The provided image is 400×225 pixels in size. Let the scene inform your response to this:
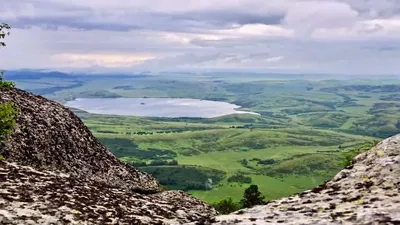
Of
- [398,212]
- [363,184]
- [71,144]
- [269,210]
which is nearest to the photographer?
[398,212]

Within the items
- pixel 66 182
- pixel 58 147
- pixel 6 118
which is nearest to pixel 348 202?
pixel 66 182

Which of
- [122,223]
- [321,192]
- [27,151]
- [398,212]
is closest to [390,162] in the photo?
[321,192]

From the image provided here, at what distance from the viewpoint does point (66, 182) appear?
81.1ft

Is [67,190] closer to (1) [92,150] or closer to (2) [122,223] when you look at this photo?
(2) [122,223]

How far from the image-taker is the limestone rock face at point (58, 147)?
99.6 ft

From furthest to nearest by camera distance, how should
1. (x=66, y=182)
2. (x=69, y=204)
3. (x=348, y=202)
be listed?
(x=66, y=182), (x=69, y=204), (x=348, y=202)

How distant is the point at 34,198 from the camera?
20703mm

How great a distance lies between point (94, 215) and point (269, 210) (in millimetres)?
8125

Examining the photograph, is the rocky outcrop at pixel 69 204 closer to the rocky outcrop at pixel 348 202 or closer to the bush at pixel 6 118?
the bush at pixel 6 118

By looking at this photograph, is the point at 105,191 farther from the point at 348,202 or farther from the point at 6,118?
the point at 348,202

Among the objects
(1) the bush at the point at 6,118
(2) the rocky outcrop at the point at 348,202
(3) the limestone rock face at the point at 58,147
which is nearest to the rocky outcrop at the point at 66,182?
(3) the limestone rock face at the point at 58,147

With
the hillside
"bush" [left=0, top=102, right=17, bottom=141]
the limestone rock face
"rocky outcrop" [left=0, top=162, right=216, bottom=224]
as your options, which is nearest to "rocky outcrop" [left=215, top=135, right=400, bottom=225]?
the hillside

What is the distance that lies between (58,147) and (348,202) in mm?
22995

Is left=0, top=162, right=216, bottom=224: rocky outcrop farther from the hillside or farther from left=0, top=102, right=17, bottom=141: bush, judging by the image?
left=0, top=102, right=17, bottom=141: bush
